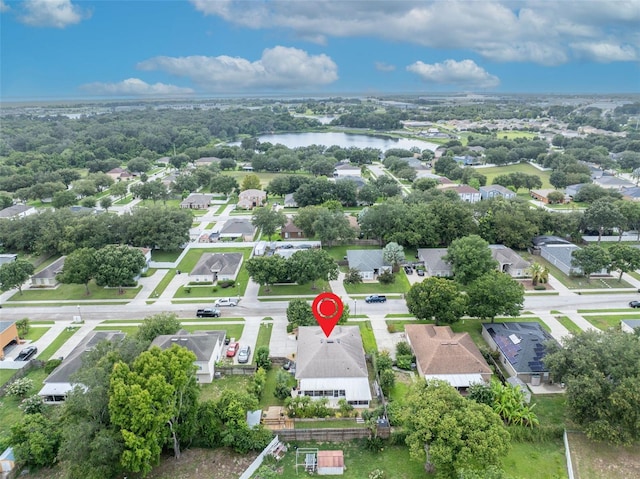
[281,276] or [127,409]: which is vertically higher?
[127,409]

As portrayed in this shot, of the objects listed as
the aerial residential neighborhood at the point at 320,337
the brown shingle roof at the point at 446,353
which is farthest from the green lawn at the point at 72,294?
the brown shingle roof at the point at 446,353

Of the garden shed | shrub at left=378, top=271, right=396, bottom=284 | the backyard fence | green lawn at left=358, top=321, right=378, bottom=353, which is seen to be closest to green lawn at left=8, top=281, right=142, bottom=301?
green lawn at left=358, top=321, right=378, bottom=353

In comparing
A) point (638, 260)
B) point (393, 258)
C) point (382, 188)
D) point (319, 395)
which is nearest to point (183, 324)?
point (319, 395)

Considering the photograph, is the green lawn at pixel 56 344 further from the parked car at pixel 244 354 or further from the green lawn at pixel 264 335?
the green lawn at pixel 264 335

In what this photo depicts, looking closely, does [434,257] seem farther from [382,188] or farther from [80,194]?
[80,194]

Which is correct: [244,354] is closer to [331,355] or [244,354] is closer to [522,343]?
[331,355]

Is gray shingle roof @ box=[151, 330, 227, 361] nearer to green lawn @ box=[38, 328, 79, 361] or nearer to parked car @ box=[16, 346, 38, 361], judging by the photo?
green lawn @ box=[38, 328, 79, 361]

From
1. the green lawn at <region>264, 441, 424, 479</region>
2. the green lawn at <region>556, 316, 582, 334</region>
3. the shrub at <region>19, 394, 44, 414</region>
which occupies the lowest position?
the green lawn at <region>556, 316, 582, 334</region>
